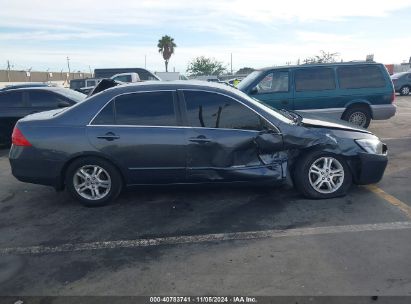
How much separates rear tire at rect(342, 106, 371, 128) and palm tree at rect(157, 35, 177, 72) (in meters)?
46.7

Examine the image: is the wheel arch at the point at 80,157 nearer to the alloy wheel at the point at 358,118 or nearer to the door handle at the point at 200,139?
the door handle at the point at 200,139

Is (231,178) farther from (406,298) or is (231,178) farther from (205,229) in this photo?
(406,298)

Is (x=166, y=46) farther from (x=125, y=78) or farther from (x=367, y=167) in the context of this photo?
(x=367, y=167)

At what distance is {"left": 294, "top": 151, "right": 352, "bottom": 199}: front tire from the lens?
486 cm

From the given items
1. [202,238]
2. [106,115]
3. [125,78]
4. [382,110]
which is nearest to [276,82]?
[382,110]

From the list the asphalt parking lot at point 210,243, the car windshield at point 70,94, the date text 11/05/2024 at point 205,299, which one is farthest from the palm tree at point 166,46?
the date text 11/05/2024 at point 205,299

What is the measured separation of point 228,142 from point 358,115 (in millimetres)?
5660

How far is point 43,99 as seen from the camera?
29.8ft

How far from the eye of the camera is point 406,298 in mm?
2867

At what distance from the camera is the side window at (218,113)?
484cm

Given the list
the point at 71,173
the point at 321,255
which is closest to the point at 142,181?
the point at 71,173

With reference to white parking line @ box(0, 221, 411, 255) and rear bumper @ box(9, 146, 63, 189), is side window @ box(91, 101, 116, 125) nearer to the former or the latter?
rear bumper @ box(9, 146, 63, 189)

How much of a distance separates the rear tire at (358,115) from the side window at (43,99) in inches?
266

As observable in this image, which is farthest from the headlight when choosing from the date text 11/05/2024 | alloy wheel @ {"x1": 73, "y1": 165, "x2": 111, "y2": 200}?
alloy wheel @ {"x1": 73, "y1": 165, "x2": 111, "y2": 200}
